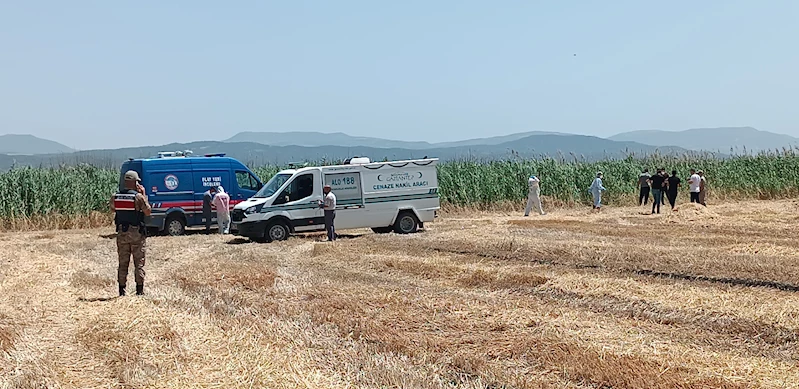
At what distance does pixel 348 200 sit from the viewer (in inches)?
801

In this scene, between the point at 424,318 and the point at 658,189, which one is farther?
the point at 658,189

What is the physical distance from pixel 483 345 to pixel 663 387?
1.96 m

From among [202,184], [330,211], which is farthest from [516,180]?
[330,211]

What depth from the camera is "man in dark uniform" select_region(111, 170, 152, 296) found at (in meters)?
10.7

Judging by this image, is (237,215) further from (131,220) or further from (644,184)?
(644,184)

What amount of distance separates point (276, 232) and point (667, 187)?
1439 cm

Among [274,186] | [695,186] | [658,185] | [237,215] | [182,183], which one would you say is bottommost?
[237,215]

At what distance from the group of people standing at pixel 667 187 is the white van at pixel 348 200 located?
9140mm

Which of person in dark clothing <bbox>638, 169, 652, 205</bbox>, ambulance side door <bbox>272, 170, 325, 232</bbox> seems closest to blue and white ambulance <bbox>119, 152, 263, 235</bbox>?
ambulance side door <bbox>272, 170, 325, 232</bbox>

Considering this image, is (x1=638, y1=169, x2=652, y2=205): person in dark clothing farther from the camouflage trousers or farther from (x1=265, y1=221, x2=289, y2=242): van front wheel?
the camouflage trousers

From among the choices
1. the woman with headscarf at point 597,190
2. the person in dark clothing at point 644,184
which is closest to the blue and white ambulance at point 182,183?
the woman with headscarf at point 597,190

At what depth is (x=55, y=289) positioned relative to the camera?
11.7 metres

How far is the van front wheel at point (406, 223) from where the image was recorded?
824 inches

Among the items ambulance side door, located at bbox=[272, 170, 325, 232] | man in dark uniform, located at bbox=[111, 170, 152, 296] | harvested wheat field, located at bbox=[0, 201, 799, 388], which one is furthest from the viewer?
ambulance side door, located at bbox=[272, 170, 325, 232]
